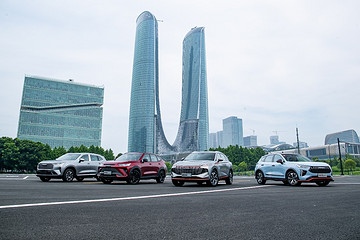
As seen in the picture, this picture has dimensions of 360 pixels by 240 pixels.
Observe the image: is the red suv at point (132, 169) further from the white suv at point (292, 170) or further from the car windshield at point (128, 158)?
the white suv at point (292, 170)

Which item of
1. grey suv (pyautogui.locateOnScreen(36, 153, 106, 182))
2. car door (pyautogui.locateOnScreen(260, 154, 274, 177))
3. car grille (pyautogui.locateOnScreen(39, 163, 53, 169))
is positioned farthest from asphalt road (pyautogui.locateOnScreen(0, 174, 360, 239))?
car grille (pyautogui.locateOnScreen(39, 163, 53, 169))

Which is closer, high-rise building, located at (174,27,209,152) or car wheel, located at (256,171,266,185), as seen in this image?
car wheel, located at (256,171,266,185)

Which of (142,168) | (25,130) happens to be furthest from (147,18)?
(142,168)

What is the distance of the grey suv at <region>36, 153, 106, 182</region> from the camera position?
1601 cm

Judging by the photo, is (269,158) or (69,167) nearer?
(269,158)

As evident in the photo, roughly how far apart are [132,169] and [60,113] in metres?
127

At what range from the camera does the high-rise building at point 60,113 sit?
12387 cm

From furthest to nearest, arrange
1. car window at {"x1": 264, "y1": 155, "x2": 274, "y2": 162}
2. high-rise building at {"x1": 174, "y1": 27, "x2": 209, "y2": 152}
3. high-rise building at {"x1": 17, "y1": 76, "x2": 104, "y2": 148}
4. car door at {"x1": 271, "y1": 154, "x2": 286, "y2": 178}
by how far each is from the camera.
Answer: high-rise building at {"x1": 174, "y1": 27, "x2": 209, "y2": 152}, high-rise building at {"x1": 17, "y1": 76, "x2": 104, "y2": 148}, car window at {"x1": 264, "y1": 155, "x2": 274, "y2": 162}, car door at {"x1": 271, "y1": 154, "x2": 286, "y2": 178}

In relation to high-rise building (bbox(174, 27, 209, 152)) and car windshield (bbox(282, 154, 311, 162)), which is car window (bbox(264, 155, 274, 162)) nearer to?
car windshield (bbox(282, 154, 311, 162))

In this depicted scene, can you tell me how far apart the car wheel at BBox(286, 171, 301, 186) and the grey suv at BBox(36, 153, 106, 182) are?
11.1 m

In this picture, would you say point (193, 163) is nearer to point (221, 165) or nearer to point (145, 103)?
point (221, 165)

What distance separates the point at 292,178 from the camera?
14.5 meters

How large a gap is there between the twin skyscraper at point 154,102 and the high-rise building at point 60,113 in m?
23.8

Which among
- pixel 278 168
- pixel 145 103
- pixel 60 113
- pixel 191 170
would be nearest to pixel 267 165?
pixel 278 168
